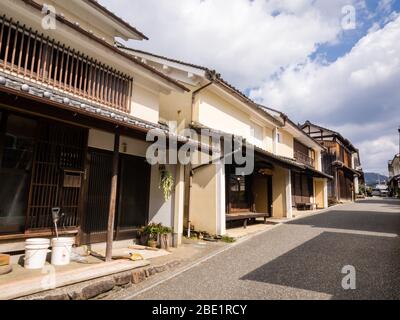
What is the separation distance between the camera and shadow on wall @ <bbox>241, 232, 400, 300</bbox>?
201 inches

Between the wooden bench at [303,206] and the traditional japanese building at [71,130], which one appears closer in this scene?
the traditional japanese building at [71,130]

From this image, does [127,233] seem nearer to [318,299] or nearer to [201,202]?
[201,202]

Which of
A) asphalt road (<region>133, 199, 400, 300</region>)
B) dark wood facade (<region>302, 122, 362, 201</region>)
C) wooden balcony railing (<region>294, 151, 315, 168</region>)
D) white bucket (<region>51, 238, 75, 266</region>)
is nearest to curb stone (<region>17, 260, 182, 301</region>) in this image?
asphalt road (<region>133, 199, 400, 300</region>)

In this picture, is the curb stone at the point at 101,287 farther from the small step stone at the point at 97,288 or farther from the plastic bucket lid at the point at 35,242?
the plastic bucket lid at the point at 35,242

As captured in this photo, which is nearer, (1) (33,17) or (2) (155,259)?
(1) (33,17)

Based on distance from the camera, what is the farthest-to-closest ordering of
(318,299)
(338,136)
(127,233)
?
(338,136) → (127,233) → (318,299)

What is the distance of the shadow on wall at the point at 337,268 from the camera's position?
5102 millimetres

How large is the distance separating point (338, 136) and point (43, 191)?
116ft

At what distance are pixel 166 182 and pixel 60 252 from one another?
3764 mm

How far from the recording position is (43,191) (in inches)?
252

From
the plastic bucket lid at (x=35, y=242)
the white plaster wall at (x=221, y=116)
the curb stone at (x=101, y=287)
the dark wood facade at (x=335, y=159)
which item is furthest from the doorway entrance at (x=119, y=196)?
the dark wood facade at (x=335, y=159)

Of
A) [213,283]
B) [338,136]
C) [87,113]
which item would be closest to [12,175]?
[87,113]

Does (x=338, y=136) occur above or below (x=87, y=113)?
above

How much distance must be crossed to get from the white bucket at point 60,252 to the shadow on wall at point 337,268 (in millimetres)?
3805
